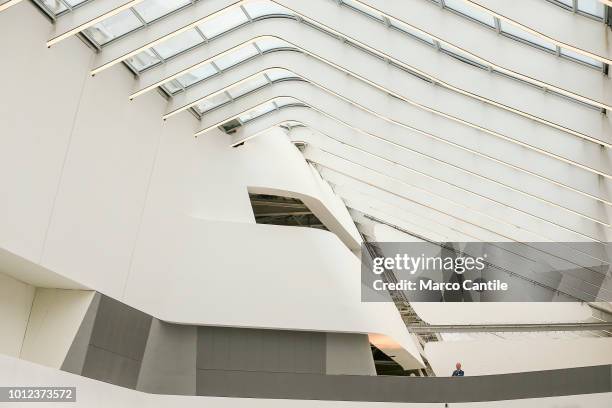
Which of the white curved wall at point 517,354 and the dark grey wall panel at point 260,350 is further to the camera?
the white curved wall at point 517,354

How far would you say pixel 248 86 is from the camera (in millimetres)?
23156

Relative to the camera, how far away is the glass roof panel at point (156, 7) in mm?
17047

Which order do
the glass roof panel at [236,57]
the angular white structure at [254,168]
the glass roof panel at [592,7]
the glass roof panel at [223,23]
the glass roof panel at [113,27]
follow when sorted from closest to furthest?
the glass roof panel at [592,7], the angular white structure at [254,168], the glass roof panel at [113,27], the glass roof panel at [223,23], the glass roof panel at [236,57]

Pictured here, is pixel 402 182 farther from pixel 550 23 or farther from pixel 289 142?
pixel 550 23

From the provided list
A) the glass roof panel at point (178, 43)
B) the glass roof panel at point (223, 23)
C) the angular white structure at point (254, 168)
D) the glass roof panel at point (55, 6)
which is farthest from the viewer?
the glass roof panel at point (178, 43)

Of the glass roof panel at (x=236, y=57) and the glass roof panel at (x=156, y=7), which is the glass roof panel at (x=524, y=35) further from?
the glass roof panel at (x=236, y=57)

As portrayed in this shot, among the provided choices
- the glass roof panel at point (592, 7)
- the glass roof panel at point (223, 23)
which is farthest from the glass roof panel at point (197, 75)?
the glass roof panel at point (592, 7)

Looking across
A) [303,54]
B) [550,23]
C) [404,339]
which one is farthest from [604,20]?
[404,339]

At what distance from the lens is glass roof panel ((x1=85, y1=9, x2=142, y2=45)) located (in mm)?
17156

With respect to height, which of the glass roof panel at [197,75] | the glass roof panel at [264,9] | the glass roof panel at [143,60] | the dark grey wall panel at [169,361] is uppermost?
the glass roof panel at [264,9]

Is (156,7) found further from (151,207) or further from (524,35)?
(524,35)

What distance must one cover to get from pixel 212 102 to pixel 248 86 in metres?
1.38

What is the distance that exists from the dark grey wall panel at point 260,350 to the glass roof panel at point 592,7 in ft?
46.7

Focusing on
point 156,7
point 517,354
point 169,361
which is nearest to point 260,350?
point 169,361
